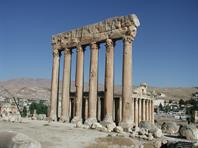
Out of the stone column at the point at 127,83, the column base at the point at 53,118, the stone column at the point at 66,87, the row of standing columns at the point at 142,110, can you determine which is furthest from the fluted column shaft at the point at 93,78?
the row of standing columns at the point at 142,110

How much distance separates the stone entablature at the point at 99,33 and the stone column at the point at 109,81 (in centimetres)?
125

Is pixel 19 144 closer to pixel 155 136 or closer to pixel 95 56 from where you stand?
pixel 155 136

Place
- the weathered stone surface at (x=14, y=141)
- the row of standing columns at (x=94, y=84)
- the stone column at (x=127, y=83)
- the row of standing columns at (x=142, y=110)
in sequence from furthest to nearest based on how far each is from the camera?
the row of standing columns at (x=142, y=110), the row of standing columns at (x=94, y=84), the stone column at (x=127, y=83), the weathered stone surface at (x=14, y=141)

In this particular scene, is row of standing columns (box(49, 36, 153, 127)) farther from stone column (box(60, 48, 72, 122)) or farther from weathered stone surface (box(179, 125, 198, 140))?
weathered stone surface (box(179, 125, 198, 140))

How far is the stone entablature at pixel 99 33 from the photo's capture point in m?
33.9

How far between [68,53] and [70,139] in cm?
2263

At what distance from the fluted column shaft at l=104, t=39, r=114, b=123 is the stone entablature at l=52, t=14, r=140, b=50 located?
4.11 ft

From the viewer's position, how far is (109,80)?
35375mm

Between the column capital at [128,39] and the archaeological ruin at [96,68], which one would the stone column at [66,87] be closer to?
the archaeological ruin at [96,68]

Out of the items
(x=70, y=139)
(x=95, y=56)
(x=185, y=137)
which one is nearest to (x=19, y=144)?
(x=70, y=139)

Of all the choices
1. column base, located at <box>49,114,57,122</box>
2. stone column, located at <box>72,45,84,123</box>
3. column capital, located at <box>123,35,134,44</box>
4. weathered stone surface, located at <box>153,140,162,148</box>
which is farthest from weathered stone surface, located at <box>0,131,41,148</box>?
column base, located at <box>49,114,57,122</box>

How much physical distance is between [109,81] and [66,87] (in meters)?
8.10

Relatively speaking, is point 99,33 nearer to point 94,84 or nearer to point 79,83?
point 94,84

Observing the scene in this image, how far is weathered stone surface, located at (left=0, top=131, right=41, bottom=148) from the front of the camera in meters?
9.03
